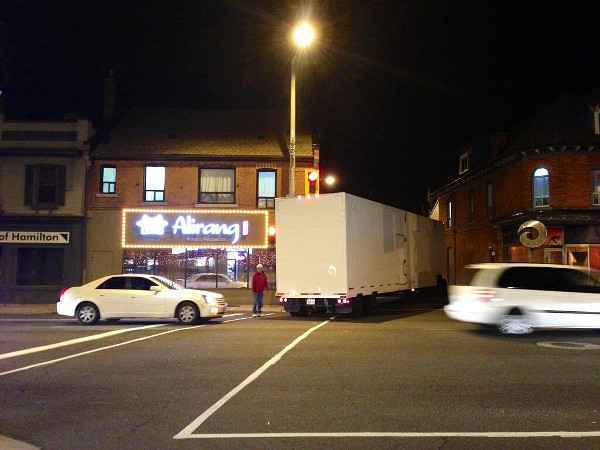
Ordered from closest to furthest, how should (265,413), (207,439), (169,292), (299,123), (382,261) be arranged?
1. (207,439)
2. (265,413)
3. (169,292)
4. (382,261)
5. (299,123)

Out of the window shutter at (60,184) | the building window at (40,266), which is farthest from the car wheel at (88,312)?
A: the window shutter at (60,184)

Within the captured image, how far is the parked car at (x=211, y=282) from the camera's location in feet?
90.2

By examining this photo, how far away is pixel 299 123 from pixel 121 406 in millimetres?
25170

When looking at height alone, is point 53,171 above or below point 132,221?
above

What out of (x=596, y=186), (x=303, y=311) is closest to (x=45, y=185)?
(x=303, y=311)

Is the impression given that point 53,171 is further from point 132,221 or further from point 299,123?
point 299,123

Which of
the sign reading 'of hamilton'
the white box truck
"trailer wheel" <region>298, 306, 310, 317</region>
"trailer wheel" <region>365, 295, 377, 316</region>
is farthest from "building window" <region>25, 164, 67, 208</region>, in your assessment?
"trailer wheel" <region>365, 295, 377, 316</region>

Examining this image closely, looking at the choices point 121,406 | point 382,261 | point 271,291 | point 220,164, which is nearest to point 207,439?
point 121,406

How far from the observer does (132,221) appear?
2767 cm

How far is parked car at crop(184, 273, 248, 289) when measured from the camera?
27484 mm

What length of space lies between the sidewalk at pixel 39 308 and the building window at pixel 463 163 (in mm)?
17746

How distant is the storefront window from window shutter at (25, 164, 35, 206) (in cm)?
477

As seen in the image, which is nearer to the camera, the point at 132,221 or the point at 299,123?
the point at 132,221

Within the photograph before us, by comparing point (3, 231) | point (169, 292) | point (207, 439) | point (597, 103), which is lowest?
point (207, 439)
